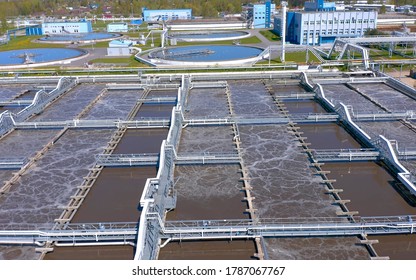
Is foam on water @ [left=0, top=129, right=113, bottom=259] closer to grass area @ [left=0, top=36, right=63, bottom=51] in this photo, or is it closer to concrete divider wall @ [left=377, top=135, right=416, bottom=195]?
concrete divider wall @ [left=377, top=135, right=416, bottom=195]

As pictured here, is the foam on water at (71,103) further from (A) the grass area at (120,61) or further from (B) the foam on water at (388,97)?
(B) the foam on water at (388,97)

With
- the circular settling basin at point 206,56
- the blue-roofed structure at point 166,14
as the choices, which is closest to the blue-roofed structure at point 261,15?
the blue-roofed structure at point 166,14

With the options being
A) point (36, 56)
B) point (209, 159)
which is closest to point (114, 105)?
point (209, 159)

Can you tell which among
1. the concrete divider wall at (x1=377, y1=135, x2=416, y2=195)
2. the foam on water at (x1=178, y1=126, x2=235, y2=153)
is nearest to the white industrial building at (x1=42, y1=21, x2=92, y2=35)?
the foam on water at (x1=178, y1=126, x2=235, y2=153)

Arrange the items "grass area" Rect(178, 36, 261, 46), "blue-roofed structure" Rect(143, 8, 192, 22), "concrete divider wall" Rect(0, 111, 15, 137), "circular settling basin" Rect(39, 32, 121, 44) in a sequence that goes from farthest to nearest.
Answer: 1. "blue-roofed structure" Rect(143, 8, 192, 22)
2. "circular settling basin" Rect(39, 32, 121, 44)
3. "grass area" Rect(178, 36, 261, 46)
4. "concrete divider wall" Rect(0, 111, 15, 137)

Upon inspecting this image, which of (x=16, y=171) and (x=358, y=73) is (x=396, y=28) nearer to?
(x=358, y=73)

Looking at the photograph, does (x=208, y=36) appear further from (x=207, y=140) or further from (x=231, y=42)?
(x=207, y=140)
